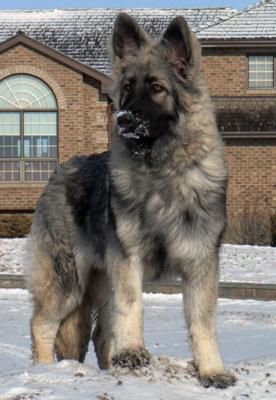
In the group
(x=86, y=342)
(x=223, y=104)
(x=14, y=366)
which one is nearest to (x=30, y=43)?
(x=223, y=104)

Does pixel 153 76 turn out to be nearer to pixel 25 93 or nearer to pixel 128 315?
pixel 128 315

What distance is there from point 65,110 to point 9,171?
291 cm

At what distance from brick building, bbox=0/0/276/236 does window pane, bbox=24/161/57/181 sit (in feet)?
0.11

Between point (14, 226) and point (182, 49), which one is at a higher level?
point (182, 49)

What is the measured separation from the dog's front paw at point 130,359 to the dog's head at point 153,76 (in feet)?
4.86

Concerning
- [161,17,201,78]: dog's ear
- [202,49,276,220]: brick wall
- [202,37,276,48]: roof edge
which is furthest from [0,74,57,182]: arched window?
[161,17,201,78]: dog's ear

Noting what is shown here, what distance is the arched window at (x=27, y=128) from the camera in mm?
31422

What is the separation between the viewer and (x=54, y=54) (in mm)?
30844

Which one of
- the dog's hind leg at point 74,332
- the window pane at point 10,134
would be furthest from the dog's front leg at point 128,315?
the window pane at point 10,134

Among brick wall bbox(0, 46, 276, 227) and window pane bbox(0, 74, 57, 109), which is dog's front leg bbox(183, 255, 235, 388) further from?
window pane bbox(0, 74, 57, 109)

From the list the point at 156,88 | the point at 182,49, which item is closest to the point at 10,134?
the point at 182,49

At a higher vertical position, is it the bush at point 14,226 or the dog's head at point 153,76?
the dog's head at point 153,76

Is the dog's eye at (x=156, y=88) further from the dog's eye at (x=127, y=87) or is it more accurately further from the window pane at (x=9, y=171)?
the window pane at (x=9, y=171)

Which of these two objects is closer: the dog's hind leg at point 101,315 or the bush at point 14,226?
the dog's hind leg at point 101,315
